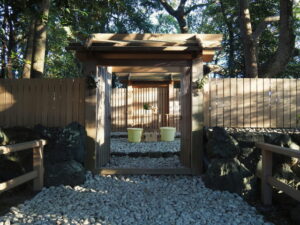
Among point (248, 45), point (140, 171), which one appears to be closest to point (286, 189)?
point (140, 171)

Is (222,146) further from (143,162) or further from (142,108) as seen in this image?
(142,108)

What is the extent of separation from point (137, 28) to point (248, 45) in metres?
9.58

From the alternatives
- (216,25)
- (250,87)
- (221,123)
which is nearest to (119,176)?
(221,123)

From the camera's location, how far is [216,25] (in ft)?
65.4

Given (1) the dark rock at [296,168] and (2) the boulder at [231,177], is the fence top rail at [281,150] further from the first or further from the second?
(1) the dark rock at [296,168]

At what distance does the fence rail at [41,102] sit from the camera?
495 centimetres

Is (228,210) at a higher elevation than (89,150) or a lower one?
lower

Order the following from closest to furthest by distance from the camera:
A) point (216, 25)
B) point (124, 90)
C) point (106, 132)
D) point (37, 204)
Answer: point (37, 204)
point (106, 132)
point (124, 90)
point (216, 25)

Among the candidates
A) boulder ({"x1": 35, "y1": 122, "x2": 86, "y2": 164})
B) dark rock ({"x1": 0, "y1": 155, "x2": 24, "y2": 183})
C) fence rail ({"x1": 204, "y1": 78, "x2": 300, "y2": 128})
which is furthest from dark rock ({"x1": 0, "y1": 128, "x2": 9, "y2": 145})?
fence rail ({"x1": 204, "y1": 78, "x2": 300, "y2": 128})

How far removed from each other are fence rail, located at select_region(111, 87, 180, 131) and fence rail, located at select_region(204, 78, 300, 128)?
241 inches

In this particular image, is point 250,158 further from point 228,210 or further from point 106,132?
point 106,132

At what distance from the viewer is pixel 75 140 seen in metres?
4.41

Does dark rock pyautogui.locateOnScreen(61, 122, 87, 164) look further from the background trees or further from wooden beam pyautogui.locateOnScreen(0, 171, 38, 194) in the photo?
the background trees

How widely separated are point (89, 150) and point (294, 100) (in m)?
4.06
